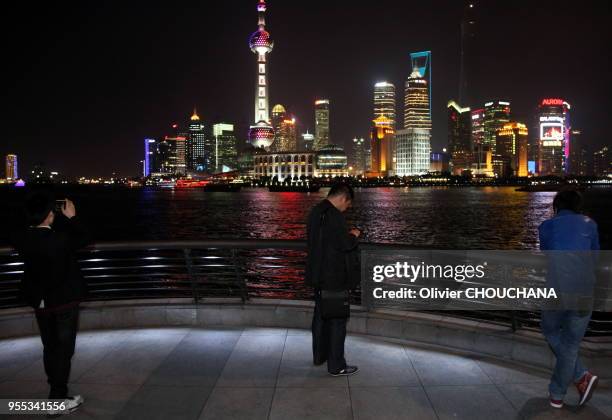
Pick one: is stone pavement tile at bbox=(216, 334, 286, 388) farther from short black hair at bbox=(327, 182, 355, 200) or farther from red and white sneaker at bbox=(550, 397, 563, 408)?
red and white sneaker at bbox=(550, 397, 563, 408)

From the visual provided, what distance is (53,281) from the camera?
438 cm

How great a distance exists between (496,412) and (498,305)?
71.1 inches

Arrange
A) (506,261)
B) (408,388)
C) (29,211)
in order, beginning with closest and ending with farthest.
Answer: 1. (29,211)
2. (408,388)
3. (506,261)

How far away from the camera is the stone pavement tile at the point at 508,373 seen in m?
5.30

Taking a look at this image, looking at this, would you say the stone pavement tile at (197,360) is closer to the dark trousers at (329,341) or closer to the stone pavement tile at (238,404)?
the stone pavement tile at (238,404)

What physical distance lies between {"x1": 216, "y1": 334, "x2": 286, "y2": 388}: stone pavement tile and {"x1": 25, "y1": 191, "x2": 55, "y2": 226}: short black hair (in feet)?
7.58

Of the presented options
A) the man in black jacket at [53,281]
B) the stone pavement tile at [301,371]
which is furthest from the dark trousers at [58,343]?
the stone pavement tile at [301,371]

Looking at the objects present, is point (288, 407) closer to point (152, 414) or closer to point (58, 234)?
point (152, 414)

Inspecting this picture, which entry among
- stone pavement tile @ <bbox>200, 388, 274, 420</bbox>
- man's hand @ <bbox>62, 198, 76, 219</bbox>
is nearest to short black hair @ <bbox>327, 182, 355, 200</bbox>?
stone pavement tile @ <bbox>200, 388, 274, 420</bbox>

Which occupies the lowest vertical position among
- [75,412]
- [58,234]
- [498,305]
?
[75,412]

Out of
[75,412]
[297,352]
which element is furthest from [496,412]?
[75,412]

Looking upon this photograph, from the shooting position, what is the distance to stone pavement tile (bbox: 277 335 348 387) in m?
5.26

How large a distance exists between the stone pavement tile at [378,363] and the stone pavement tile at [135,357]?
2.19 metres

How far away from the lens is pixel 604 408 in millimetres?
4660
